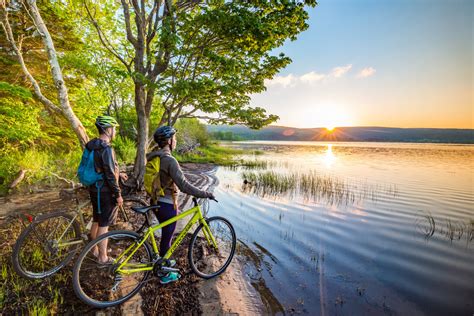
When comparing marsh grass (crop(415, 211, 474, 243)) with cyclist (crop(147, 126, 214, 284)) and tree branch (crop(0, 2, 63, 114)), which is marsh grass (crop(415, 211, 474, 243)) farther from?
tree branch (crop(0, 2, 63, 114))

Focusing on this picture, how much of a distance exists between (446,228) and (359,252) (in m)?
4.65

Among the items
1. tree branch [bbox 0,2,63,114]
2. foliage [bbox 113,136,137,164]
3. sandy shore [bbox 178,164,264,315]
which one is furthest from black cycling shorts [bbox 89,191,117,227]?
foliage [bbox 113,136,137,164]

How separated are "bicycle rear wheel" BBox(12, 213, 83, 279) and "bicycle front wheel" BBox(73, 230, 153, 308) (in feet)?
1.75

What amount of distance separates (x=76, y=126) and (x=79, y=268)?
4904 millimetres

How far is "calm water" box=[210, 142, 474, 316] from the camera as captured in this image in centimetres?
433

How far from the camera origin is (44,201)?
7820 mm

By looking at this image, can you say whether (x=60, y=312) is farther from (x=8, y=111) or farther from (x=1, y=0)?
(x=1, y=0)

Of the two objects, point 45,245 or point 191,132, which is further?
point 191,132

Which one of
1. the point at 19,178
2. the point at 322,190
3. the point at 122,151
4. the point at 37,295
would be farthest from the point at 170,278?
the point at 122,151

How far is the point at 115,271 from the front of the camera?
332cm

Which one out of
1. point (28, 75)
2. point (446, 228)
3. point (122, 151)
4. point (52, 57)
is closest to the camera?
point (52, 57)

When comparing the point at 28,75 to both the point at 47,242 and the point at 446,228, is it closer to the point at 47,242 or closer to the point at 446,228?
the point at 47,242

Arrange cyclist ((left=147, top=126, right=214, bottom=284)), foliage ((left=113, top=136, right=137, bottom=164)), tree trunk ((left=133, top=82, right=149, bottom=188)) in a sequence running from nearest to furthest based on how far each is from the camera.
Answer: cyclist ((left=147, top=126, right=214, bottom=284)) → tree trunk ((left=133, top=82, right=149, bottom=188)) → foliage ((left=113, top=136, right=137, bottom=164))

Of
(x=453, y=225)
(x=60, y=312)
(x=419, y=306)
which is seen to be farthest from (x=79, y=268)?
(x=453, y=225)
